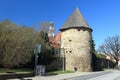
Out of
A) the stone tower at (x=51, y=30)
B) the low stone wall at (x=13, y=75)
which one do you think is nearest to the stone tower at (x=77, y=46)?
the low stone wall at (x=13, y=75)

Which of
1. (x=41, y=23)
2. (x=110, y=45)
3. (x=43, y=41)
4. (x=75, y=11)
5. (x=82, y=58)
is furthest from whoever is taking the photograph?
(x=110, y=45)

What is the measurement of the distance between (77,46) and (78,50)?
905mm

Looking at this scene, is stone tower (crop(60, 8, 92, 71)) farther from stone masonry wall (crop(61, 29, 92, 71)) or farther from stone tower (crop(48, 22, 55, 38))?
stone tower (crop(48, 22, 55, 38))

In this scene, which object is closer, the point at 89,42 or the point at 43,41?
the point at 43,41

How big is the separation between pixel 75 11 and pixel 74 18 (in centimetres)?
249

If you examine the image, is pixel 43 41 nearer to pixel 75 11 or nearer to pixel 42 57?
pixel 42 57

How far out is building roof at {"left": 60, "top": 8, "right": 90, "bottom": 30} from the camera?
2143 inches

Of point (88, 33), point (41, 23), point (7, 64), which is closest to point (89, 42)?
point (88, 33)

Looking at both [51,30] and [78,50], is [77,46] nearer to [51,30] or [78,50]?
[78,50]

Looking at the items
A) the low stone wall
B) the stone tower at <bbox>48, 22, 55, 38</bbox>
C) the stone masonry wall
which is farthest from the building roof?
the low stone wall

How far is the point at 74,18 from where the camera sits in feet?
183

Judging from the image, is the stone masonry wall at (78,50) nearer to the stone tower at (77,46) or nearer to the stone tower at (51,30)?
the stone tower at (77,46)

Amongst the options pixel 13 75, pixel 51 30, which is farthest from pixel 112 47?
pixel 13 75

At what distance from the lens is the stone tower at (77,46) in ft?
174
